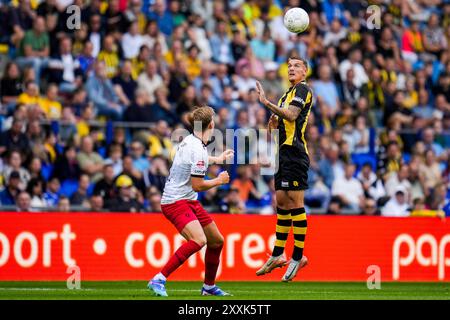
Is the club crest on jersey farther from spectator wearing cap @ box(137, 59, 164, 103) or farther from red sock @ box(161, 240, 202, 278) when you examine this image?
spectator wearing cap @ box(137, 59, 164, 103)

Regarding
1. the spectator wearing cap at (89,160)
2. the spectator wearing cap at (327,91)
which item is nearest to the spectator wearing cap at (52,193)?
the spectator wearing cap at (89,160)

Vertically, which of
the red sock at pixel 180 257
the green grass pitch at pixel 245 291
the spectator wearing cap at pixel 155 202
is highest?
the spectator wearing cap at pixel 155 202

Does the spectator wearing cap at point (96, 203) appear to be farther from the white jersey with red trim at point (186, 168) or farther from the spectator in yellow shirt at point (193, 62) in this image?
the white jersey with red trim at point (186, 168)

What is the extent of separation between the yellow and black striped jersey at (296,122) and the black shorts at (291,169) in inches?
3.6

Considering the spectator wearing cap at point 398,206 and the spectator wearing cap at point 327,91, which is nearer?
the spectator wearing cap at point 398,206

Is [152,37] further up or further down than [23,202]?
further up

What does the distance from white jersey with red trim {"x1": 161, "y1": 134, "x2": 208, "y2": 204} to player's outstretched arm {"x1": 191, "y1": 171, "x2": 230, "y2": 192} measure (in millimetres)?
73

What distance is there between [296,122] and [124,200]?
6.13 metres

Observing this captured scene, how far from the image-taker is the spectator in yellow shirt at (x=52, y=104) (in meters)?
21.9

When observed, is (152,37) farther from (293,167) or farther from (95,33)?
(293,167)

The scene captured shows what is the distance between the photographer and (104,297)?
48.8 ft

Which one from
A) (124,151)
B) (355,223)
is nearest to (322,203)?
(355,223)

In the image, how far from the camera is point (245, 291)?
16.6 meters

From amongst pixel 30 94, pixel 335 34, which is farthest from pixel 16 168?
pixel 335 34
